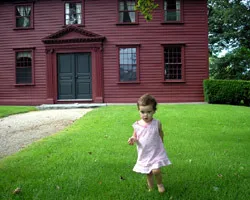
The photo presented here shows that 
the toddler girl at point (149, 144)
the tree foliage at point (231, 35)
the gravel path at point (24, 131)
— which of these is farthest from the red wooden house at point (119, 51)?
the toddler girl at point (149, 144)

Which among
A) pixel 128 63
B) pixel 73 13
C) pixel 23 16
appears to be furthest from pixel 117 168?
pixel 23 16

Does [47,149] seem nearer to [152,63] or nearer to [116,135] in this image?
[116,135]

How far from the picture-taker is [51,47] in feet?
57.7

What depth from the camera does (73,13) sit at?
1795cm

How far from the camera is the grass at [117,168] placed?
361 centimetres

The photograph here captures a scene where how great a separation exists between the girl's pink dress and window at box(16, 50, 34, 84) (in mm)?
15925

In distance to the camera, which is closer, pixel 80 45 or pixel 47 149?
pixel 47 149

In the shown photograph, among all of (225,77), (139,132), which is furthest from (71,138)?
(225,77)

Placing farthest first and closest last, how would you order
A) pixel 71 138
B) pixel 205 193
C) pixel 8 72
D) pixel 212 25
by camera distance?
pixel 212 25 → pixel 8 72 → pixel 71 138 → pixel 205 193

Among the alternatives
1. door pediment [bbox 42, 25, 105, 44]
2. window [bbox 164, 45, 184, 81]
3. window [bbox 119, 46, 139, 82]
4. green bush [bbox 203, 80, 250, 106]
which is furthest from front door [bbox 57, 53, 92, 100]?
green bush [bbox 203, 80, 250, 106]

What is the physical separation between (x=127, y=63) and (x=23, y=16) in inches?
278

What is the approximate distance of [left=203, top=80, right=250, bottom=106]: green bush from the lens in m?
16.3

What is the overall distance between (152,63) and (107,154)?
40.9 ft

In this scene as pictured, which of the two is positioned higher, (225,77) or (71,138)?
(225,77)
